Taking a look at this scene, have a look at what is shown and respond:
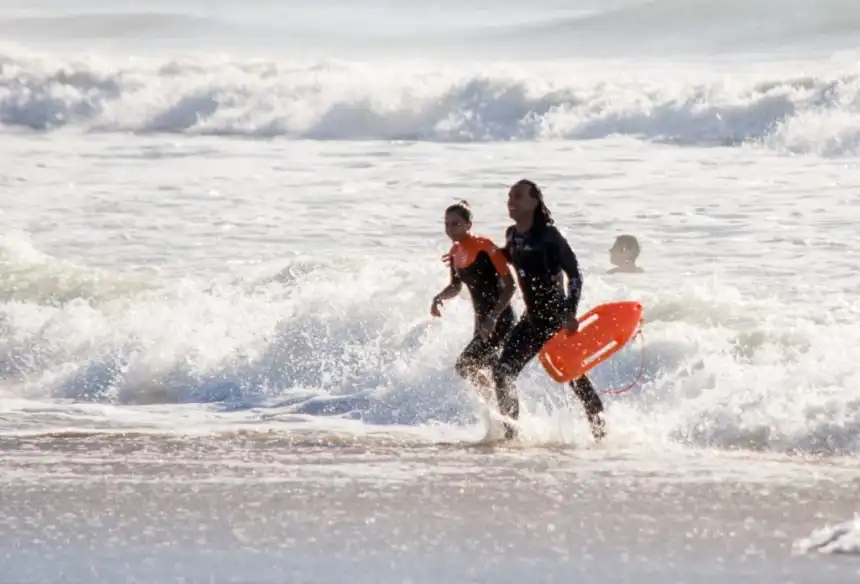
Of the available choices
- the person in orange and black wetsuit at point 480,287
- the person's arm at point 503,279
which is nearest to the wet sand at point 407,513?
the person in orange and black wetsuit at point 480,287

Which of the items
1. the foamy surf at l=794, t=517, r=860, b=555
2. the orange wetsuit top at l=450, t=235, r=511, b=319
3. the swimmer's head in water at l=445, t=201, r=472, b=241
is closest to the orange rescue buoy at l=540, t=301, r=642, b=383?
the orange wetsuit top at l=450, t=235, r=511, b=319

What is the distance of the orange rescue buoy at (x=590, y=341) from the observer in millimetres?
9031

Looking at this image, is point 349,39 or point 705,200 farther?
point 349,39

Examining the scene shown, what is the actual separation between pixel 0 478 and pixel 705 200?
441 inches

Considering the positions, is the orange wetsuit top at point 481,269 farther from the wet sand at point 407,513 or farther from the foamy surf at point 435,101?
the foamy surf at point 435,101

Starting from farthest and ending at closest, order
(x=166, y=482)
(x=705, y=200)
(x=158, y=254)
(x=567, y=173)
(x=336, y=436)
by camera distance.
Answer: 1. (x=567, y=173)
2. (x=705, y=200)
3. (x=158, y=254)
4. (x=336, y=436)
5. (x=166, y=482)

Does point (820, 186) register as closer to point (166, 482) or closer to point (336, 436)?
point (336, 436)

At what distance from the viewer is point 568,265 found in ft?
28.8

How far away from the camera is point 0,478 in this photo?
816cm

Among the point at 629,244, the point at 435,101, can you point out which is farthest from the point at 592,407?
the point at 435,101

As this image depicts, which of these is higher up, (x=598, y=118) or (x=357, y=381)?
(x=598, y=118)

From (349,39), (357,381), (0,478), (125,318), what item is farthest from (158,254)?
(349,39)

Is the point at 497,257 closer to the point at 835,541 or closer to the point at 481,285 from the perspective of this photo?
the point at 481,285

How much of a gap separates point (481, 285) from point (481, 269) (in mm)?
93
